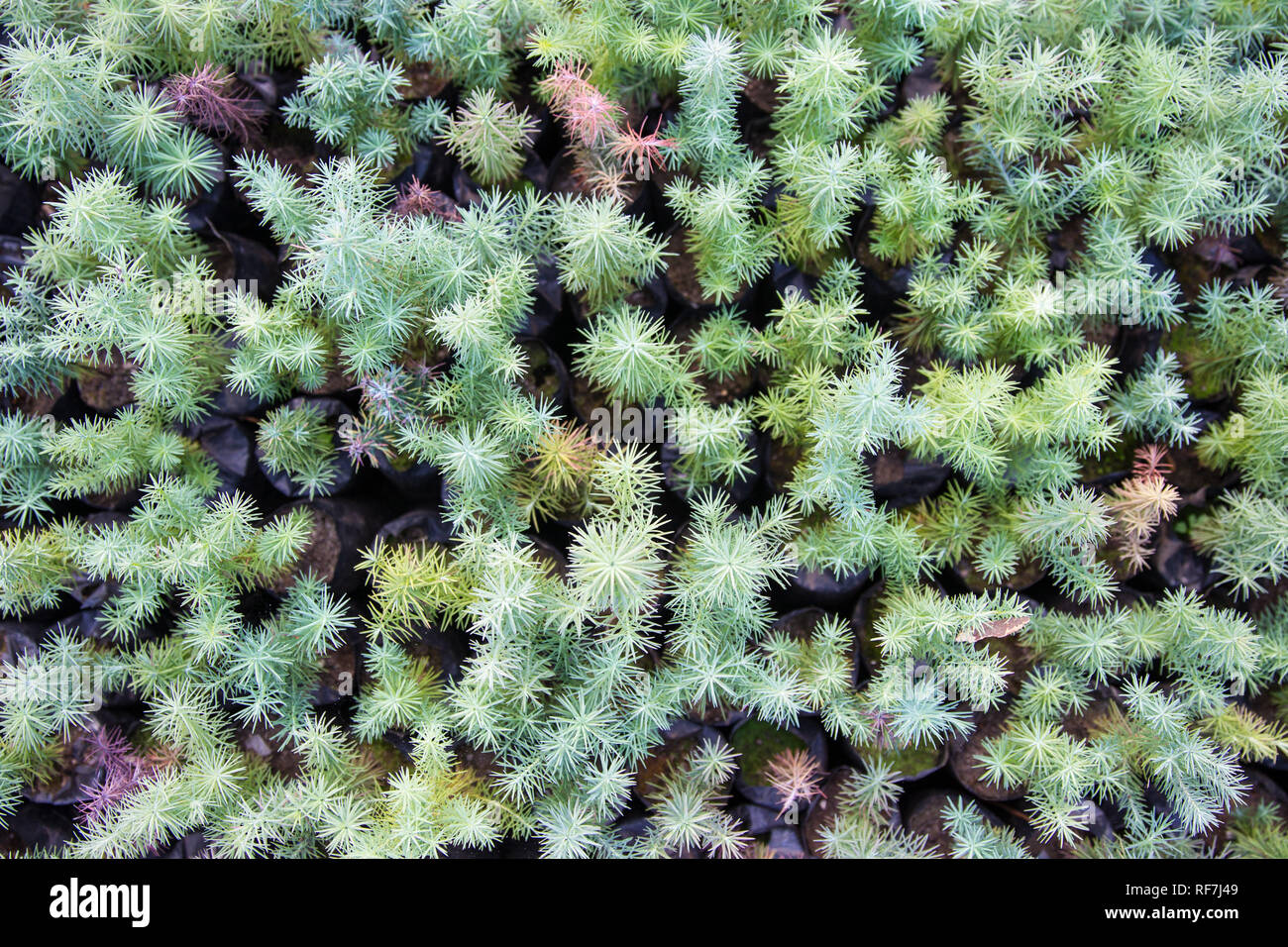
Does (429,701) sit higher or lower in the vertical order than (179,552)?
lower

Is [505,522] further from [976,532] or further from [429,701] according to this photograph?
[976,532]

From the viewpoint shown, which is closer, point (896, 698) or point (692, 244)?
point (896, 698)

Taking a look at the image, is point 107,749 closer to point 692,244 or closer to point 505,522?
point 505,522

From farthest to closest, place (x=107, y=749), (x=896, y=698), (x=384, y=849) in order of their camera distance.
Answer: (x=107, y=749) → (x=896, y=698) → (x=384, y=849)

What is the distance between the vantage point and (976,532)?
64.4 inches

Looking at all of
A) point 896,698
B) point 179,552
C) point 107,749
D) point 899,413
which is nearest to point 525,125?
point 899,413

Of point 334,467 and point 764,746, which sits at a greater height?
point 334,467

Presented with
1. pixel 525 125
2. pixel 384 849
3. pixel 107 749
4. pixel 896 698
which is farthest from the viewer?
pixel 525 125

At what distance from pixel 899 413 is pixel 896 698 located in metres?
0.57

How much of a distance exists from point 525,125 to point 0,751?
177 cm

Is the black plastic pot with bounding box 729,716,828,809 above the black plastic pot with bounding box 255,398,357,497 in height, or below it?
below

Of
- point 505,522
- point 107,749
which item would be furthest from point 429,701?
point 107,749

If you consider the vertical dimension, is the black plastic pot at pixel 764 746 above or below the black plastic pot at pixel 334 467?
below
